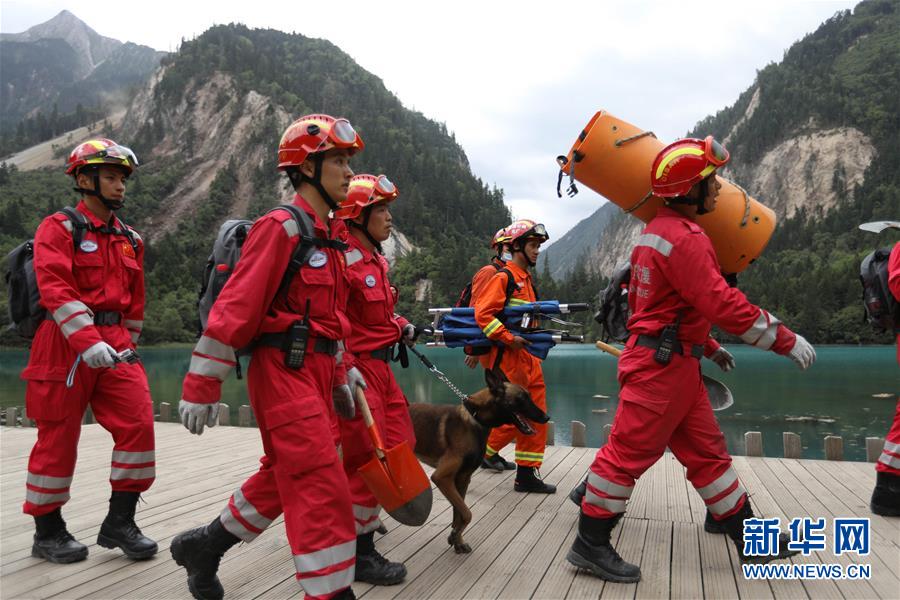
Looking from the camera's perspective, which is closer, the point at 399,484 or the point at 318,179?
the point at 318,179

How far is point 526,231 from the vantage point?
6.25 m

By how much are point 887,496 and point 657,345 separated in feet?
8.24

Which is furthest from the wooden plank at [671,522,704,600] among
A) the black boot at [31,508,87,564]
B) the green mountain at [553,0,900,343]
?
the green mountain at [553,0,900,343]

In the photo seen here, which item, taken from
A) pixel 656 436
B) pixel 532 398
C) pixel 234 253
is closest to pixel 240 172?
pixel 532 398

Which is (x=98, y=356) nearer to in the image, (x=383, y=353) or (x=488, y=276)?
(x=383, y=353)

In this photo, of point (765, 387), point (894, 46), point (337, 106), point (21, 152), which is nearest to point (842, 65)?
point (894, 46)

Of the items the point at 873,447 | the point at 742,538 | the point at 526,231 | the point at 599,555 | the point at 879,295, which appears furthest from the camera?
the point at 873,447

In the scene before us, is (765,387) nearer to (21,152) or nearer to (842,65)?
(842,65)

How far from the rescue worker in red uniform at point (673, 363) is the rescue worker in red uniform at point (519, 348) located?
5.95 feet

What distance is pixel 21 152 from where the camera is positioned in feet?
592

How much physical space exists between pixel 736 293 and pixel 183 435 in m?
7.21

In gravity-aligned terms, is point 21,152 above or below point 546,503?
above

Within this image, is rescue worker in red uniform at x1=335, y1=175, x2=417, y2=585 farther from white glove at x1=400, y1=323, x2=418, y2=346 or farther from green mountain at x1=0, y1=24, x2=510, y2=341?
green mountain at x1=0, y1=24, x2=510, y2=341

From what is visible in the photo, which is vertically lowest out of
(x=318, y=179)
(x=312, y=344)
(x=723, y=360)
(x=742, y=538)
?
(x=742, y=538)
